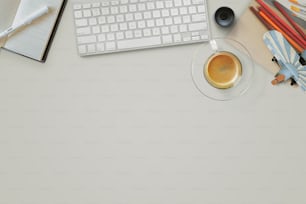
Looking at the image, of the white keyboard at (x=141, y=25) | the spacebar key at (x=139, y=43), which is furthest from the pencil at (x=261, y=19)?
the spacebar key at (x=139, y=43)

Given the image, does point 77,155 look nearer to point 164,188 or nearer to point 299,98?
point 164,188

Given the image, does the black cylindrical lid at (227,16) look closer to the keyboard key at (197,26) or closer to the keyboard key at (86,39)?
the keyboard key at (197,26)

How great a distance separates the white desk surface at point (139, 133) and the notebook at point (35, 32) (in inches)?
0.8

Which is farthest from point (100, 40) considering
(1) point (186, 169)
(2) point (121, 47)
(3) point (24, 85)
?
(1) point (186, 169)

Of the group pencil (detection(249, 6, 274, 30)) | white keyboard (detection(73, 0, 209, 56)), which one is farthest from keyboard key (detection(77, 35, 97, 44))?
pencil (detection(249, 6, 274, 30))

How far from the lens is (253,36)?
40.0 inches

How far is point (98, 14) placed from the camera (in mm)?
1019

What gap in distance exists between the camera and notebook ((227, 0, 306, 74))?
3.33 feet

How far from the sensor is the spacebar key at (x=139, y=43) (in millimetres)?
1010

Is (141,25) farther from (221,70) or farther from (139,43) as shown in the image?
(221,70)

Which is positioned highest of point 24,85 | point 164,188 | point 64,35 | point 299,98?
point 64,35

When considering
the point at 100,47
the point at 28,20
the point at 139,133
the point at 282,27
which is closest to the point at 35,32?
the point at 28,20

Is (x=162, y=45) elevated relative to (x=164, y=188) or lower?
elevated

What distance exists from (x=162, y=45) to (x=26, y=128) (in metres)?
0.36
